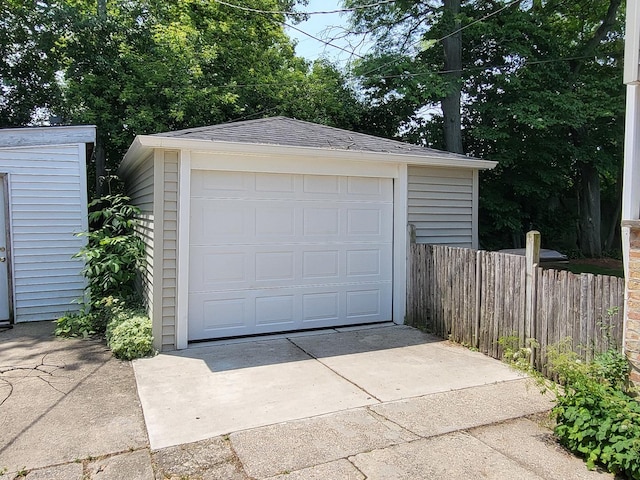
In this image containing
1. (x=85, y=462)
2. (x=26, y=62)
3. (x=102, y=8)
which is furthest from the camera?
(x=102, y=8)

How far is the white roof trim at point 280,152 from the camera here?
5036mm

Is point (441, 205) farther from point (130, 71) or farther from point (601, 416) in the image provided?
point (130, 71)

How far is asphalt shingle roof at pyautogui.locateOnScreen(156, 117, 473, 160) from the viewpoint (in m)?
5.57

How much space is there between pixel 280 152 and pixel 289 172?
39 centimetres

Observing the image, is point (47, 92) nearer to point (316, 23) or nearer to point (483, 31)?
point (316, 23)

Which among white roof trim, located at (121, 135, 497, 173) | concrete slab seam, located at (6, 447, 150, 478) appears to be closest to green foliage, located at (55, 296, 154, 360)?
white roof trim, located at (121, 135, 497, 173)

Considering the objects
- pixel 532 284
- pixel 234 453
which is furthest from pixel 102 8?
pixel 234 453

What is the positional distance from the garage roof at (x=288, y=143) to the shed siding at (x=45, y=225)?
939 millimetres

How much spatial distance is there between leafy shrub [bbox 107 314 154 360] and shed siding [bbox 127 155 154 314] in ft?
0.74

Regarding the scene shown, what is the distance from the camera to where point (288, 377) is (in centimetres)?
445

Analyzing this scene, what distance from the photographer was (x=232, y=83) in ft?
39.7

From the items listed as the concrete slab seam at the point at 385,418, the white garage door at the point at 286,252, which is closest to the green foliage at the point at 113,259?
the white garage door at the point at 286,252

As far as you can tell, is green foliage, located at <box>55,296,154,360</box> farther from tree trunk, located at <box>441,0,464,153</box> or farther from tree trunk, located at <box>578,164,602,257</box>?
tree trunk, located at <box>578,164,602,257</box>

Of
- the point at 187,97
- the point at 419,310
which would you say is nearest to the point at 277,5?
the point at 187,97
